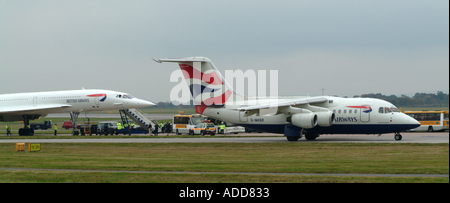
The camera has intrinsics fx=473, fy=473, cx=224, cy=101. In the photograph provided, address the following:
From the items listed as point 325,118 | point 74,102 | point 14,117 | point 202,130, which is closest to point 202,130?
point 202,130

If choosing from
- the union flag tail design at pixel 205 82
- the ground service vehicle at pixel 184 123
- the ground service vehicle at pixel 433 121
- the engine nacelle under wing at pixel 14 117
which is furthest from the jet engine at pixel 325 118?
the engine nacelle under wing at pixel 14 117

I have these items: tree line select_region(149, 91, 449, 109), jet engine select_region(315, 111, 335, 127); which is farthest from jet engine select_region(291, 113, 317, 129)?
tree line select_region(149, 91, 449, 109)

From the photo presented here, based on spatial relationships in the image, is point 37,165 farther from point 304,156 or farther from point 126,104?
point 126,104

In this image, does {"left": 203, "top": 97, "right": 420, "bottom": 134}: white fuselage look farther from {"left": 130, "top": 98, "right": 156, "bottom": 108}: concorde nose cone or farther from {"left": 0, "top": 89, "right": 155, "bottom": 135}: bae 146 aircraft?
{"left": 0, "top": 89, "right": 155, "bottom": 135}: bae 146 aircraft

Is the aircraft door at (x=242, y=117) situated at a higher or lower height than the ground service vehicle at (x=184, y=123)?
higher

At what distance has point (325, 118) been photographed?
38312 mm

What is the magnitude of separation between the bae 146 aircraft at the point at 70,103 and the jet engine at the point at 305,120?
22164 mm

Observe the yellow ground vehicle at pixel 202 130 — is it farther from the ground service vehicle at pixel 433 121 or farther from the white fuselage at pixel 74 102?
the ground service vehicle at pixel 433 121

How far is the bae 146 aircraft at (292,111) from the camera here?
38281 millimetres

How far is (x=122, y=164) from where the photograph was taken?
22.6 meters

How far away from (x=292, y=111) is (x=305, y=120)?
1.83m

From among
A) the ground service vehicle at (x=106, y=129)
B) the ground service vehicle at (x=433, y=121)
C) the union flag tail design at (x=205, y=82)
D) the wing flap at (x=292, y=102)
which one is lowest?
the ground service vehicle at (x=106, y=129)

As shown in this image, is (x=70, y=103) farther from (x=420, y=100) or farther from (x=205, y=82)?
(x=420, y=100)

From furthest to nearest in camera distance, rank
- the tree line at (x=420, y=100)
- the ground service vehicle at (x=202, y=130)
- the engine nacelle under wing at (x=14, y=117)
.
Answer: the tree line at (x=420, y=100)
the engine nacelle under wing at (x=14, y=117)
the ground service vehicle at (x=202, y=130)
